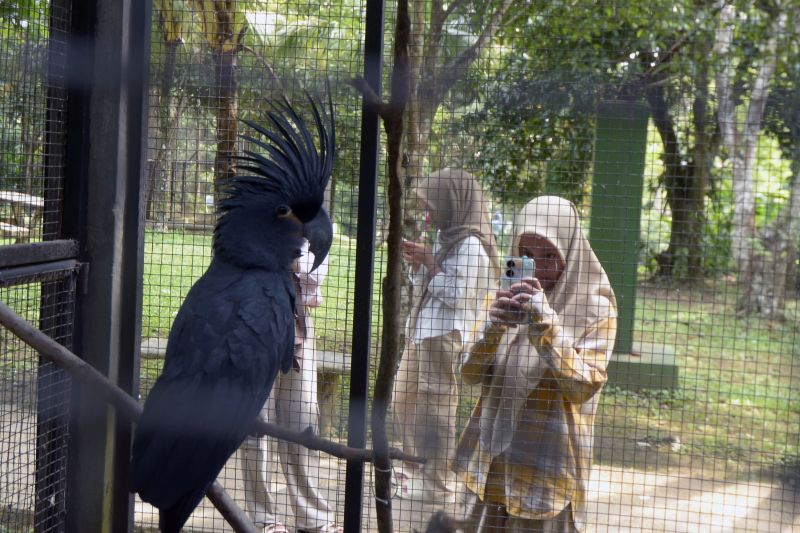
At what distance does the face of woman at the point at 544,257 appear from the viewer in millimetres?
2350

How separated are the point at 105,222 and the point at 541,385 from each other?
1319 mm

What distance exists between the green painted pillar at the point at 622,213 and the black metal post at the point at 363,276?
2.85 ft

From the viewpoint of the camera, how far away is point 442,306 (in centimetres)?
247

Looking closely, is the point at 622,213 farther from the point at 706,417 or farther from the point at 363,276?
the point at 363,276

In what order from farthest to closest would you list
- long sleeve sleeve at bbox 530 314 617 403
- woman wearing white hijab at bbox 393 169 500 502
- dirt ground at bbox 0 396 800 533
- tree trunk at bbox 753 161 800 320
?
tree trunk at bbox 753 161 800 320 → dirt ground at bbox 0 396 800 533 → woman wearing white hijab at bbox 393 169 500 502 → long sleeve sleeve at bbox 530 314 617 403

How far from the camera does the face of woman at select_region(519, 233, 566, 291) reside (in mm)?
2350

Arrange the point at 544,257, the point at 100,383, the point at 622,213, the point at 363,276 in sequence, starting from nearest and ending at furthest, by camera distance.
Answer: the point at 100,383
the point at 363,276
the point at 544,257
the point at 622,213

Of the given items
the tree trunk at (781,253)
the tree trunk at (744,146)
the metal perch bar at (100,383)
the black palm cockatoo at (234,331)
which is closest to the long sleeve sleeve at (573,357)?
the black palm cockatoo at (234,331)

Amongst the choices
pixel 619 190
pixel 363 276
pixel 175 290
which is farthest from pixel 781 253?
pixel 363 276

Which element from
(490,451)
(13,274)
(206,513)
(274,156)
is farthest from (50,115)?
(206,513)

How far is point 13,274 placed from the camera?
1.55m

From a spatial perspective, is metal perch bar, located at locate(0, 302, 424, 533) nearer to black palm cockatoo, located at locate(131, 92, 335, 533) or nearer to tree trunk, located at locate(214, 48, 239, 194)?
black palm cockatoo, located at locate(131, 92, 335, 533)

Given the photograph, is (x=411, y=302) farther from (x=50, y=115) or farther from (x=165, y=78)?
(x=50, y=115)

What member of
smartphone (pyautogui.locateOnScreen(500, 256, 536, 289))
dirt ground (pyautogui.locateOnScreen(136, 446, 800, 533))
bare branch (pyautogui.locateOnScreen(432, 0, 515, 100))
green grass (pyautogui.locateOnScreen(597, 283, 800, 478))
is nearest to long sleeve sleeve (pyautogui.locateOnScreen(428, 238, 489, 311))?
smartphone (pyautogui.locateOnScreen(500, 256, 536, 289))
